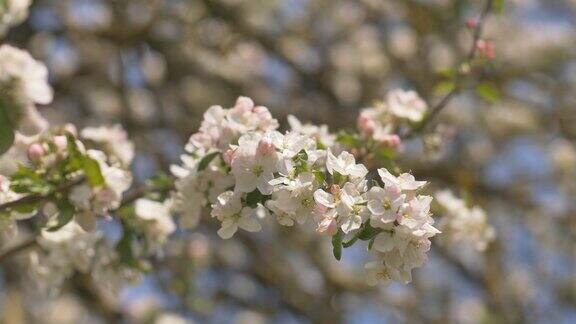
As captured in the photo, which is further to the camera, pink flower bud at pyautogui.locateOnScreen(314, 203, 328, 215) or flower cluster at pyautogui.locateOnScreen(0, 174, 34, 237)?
flower cluster at pyautogui.locateOnScreen(0, 174, 34, 237)

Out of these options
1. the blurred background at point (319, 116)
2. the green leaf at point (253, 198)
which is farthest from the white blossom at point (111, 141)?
the blurred background at point (319, 116)

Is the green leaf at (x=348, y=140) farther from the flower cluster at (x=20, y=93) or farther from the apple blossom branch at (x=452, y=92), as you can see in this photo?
the flower cluster at (x=20, y=93)

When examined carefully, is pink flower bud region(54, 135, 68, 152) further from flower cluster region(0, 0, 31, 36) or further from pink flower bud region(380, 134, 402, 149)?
pink flower bud region(380, 134, 402, 149)

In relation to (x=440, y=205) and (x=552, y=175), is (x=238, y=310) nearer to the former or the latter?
(x=552, y=175)

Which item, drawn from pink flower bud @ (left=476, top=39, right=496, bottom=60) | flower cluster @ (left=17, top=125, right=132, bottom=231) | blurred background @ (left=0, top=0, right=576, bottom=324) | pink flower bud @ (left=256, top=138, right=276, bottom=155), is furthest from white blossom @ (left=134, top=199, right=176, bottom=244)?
blurred background @ (left=0, top=0, right=576, bottom=324)

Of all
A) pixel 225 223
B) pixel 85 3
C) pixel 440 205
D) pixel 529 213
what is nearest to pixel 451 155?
pixel 529 213

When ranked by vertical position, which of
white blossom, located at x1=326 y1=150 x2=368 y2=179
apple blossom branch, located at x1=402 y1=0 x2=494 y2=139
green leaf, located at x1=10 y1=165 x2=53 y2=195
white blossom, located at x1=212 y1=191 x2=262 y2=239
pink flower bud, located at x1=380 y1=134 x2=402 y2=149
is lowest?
green leaf, located at x1=10 y1=165 x2=53 y2=195

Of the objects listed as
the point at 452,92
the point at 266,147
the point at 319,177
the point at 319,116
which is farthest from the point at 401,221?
the point at 319,116
